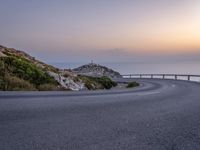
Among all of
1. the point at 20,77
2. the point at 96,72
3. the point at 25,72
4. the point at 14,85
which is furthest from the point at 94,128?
the point at 96,72

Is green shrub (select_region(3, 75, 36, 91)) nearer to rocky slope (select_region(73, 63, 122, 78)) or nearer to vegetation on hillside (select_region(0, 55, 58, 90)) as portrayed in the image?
vegetation on hillside (select_region(0, 55, 58, 90))

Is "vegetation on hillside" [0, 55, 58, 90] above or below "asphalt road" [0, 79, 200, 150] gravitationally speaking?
above

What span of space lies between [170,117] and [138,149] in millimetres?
3426

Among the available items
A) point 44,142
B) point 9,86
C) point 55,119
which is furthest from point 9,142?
point 9,86

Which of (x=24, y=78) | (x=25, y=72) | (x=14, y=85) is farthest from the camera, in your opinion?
(x=25, y=72)

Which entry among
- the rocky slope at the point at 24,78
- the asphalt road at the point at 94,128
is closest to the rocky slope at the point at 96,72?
the rocky slope at the point at 24,78

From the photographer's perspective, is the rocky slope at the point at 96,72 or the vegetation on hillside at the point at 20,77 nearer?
the vegetation on hillside at the point at 20,77

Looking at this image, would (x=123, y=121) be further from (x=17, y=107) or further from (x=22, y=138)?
(x=17, y=107)

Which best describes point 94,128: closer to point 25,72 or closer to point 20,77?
point 20,77

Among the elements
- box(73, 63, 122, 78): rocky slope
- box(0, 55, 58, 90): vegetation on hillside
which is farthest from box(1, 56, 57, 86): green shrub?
box(73, 63, 122, 78): rocky slope

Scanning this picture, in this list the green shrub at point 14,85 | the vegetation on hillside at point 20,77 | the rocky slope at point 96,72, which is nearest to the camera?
the green shrub at point 14,85

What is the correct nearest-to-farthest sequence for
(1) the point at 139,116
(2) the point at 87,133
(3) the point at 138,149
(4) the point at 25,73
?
(3) the point at 138,149 < (2) the point at 87,133 < (1) the point at 139,116 < (4) the point at 25,73

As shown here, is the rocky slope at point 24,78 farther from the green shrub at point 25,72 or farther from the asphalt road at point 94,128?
the asphalt road at point 94,128

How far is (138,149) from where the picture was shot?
4910 millimetres
